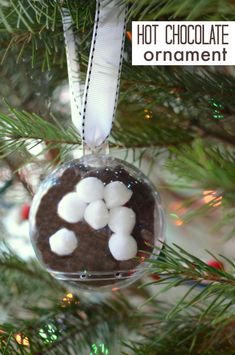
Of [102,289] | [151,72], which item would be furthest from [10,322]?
[151,72]

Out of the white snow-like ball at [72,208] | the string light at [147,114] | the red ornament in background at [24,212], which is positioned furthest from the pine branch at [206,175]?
the red ornament in background at [24,212]

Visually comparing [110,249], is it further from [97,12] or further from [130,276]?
[97,12]

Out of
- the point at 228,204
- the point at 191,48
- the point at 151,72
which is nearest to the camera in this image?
the point at 228,204

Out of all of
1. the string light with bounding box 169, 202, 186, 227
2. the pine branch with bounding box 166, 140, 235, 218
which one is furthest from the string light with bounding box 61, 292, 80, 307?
the pine branch with bounding box 166, 140, 235, 218

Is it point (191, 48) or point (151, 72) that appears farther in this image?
point (151, 72)

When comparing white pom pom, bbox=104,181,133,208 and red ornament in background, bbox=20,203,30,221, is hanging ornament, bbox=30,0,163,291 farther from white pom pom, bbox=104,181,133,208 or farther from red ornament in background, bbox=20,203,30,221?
red ornament in background, bbox=20,203,30,221
